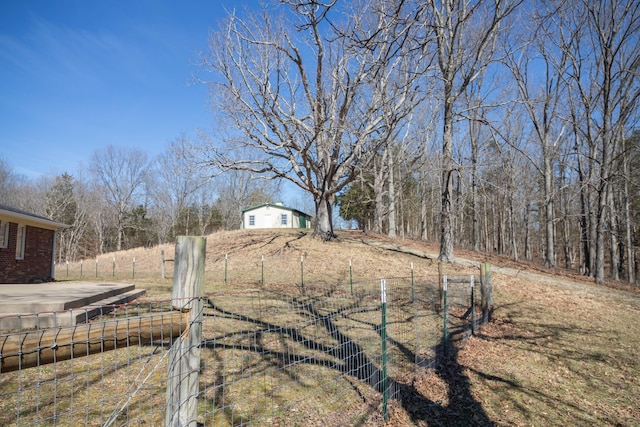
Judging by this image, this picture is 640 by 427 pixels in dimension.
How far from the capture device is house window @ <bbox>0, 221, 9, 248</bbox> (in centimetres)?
1304

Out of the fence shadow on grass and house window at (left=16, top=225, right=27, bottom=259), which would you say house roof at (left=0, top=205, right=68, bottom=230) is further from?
the fence shadow on grass

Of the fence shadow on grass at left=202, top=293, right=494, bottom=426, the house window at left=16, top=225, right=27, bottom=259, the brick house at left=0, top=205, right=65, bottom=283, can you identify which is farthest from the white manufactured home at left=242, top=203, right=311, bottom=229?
the fence shadow on grass at left=202, top=293, right=494, bottom=426

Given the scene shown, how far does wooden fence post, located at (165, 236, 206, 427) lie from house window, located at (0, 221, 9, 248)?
1534 centimetres

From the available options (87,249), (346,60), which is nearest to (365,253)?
(346,60)

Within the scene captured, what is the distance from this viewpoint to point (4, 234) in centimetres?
1316

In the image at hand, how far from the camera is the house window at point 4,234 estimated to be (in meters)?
13.0

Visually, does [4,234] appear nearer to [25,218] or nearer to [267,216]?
[25,218]

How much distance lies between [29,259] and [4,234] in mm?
1669

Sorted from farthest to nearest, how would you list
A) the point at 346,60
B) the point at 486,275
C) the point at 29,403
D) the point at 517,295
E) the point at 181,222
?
the point at 181,222, the point at 346,60, the point at 517,295, the point at 486,275, the point at 29,403

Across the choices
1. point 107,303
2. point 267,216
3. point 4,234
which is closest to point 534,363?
point 107,303

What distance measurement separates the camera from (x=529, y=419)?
4051 mm

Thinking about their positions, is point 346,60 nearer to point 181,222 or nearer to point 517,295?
point 517,295

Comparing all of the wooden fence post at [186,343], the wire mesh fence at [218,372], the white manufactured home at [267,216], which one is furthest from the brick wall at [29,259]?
the white manufactured home at [267,216]

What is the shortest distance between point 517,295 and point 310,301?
21.4 ft
